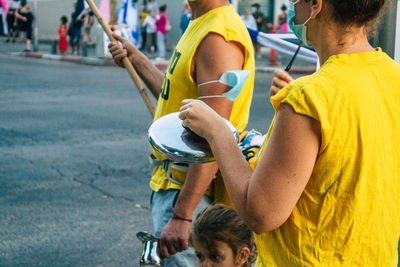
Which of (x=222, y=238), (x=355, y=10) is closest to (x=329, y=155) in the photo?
(x=355, y=10)

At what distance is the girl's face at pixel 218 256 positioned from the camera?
261 cm

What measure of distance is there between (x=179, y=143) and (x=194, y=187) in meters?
0.69

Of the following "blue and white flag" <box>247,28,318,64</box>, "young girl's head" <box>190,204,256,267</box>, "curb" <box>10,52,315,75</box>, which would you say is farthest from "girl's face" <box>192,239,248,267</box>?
"curb" <box>10,52,315,75</box>

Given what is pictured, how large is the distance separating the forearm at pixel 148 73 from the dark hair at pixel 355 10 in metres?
1.69

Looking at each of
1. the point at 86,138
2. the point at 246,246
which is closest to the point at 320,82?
the point at 246,246

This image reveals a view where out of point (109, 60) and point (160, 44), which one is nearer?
point (109, 60)

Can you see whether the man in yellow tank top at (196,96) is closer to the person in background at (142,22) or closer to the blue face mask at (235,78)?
the blue face mask at (235,78)

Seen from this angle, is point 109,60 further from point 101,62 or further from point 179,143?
point 179,143

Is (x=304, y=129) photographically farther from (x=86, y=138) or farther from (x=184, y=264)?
(x=86, y=138)

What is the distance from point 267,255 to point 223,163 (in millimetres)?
300

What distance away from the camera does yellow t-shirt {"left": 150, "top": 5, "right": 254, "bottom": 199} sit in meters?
2.59

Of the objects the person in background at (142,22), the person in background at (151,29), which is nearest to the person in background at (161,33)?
the person in background at (151,29)

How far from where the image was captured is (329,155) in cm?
162

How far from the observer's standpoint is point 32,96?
41.9ft
